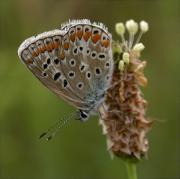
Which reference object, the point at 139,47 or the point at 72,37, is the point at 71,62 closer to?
the point at 72,37

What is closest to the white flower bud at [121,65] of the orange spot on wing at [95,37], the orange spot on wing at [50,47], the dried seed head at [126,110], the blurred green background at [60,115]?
the dried seed head at [126,110]

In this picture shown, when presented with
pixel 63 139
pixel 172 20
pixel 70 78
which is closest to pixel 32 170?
pixel 63 139

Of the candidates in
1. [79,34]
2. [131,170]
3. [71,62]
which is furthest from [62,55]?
[131,170]

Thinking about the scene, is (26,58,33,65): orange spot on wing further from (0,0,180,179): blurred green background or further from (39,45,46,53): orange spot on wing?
(0,0,180,179): blurred green background

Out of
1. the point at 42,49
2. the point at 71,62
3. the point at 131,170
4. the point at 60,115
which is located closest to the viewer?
the point at 131,170

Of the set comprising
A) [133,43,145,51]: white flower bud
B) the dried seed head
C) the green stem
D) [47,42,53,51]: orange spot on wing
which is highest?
[133,43,145,51]: white flower bud

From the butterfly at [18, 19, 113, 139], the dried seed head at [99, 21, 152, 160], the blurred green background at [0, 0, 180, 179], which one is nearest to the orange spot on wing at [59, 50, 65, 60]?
the butterfly at [18, 19, 113, 139]

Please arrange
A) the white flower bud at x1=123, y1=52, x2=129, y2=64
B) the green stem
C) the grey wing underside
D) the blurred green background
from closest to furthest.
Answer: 1. the green stem
2. the white flower bud at x1=123, y1=52, x2=129, y2=64
3. the grey wing underside
4. the blurred green background
